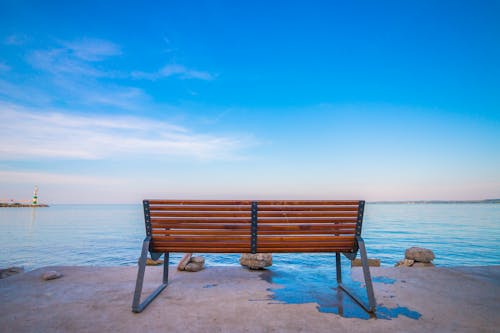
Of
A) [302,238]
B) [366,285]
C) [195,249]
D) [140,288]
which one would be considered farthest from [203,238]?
[366,285]

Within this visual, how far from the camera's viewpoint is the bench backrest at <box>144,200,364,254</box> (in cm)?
404

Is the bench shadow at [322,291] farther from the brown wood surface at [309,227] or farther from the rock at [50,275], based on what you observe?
the rock at [50,275]

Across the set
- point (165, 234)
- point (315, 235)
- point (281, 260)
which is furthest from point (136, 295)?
point (281, 260)

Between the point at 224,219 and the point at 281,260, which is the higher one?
the point at 224,219

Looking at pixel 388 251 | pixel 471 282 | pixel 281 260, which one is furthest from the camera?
pixel 388 251

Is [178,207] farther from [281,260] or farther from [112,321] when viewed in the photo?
[281,260]

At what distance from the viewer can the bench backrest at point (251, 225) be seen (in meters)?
4.04

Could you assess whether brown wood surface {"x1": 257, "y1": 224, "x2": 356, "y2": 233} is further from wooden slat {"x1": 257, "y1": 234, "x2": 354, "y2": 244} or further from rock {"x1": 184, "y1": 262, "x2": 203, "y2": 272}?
rock {"x1": 184, "y1": 262, "x2": 203, "y2": 272}

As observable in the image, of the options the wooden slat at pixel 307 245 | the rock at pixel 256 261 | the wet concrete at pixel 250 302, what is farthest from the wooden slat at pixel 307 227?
the rock at pixel 256 261

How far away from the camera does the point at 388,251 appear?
15828 millimetres

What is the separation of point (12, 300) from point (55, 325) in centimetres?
146

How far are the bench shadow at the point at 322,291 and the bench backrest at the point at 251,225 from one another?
732mm

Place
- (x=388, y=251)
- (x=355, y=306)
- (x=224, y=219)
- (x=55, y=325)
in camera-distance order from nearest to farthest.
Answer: (x=55, y=325) → (x=355, y=306) → (x=224, y=219) → (x=388, y=251)

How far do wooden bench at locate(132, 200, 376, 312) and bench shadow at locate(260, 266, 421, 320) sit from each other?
1.17ft
